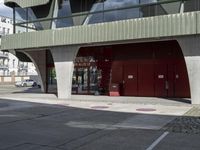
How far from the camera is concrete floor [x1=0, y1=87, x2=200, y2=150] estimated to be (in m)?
10.4

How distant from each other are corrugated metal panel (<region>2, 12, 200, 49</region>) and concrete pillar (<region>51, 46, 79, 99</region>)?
67 cm

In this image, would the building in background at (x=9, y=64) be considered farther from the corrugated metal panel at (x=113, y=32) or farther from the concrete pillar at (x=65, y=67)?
the concrete pillar at (x=65, y=67)

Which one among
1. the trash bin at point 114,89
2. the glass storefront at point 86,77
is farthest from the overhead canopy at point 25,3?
the trash bin at point 114,89

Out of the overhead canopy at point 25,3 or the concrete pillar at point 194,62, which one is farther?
the overhead canopy at point 25,3

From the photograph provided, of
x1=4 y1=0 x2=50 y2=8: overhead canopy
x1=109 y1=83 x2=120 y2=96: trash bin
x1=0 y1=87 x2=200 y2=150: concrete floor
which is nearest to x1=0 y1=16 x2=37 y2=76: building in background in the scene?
x1=4 y1=0 x2=50 y2=8: overhead canopy

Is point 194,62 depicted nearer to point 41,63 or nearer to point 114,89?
point 114,89

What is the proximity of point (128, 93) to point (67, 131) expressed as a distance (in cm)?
1718

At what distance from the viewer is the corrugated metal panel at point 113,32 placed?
21516mm

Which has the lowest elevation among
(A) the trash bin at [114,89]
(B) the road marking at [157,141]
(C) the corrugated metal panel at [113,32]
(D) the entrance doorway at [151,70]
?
(B) the road marking at [157,141]

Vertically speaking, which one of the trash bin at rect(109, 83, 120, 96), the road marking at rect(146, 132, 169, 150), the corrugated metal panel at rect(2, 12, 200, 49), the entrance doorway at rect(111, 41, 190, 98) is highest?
the corrugated metal panel at rect(2, 12, 200, 49)

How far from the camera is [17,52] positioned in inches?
1312

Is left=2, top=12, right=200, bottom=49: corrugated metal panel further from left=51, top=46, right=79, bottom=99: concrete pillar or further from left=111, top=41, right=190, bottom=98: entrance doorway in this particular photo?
left=111, top=41, right=190, bottom=98: entrance doorway

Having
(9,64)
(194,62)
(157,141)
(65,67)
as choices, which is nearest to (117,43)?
(65,67)

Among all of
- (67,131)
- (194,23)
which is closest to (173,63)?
(194,23)
